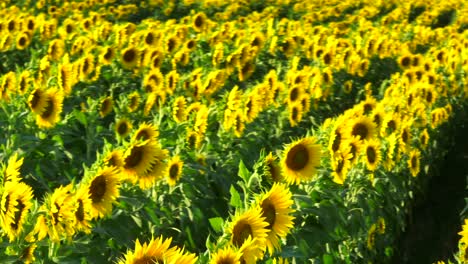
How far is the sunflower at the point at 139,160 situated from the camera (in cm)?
383

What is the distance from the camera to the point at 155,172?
3975 mm

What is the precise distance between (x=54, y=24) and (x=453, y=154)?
21.1 ft

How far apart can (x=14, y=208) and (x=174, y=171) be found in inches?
58.3

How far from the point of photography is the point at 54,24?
10.5 m

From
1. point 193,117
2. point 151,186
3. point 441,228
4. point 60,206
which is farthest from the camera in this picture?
point 441,228

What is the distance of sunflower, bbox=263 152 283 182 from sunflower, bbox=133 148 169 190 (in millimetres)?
716

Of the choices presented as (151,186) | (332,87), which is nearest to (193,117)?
(151,186)

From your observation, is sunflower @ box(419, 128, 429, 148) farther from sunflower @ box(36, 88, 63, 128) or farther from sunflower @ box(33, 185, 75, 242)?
sunflower @ box(33, 185, 75, 242)

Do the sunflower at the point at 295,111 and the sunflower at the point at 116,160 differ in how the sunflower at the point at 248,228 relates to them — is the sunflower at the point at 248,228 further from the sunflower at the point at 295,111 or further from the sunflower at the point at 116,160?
the sunflower at the point at 295,111

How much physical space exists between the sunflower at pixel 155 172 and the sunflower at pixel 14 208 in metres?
1.10

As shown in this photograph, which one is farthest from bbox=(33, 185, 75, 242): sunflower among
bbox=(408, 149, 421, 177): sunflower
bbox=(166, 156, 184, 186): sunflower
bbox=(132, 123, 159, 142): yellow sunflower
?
bbox=(408, 149, 421, 177): sunflower

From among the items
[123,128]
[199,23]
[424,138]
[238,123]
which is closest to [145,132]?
[123,128]

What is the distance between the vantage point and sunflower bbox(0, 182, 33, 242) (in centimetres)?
282

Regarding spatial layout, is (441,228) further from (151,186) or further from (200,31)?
(200,31)
